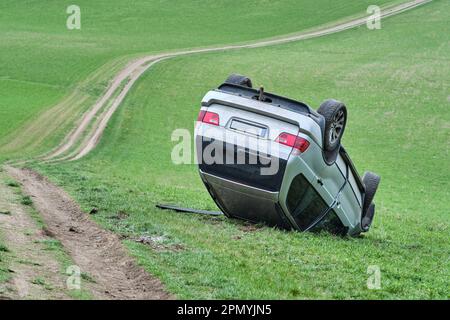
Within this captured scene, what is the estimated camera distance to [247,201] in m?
13.4

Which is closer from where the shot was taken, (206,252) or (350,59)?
(206,252)

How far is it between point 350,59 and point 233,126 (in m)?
53.2

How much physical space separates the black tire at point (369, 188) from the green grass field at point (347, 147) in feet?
2.43

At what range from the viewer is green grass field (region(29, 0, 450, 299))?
993 centimetres

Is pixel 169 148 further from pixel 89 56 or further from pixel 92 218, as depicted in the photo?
pixel 89 56

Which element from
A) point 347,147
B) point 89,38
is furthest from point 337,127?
point 89,38

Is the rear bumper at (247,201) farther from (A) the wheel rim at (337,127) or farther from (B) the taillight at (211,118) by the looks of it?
(A) the wheel rim at (337,127)

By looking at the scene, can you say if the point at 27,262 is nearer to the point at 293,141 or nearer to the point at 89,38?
the point at 293,141

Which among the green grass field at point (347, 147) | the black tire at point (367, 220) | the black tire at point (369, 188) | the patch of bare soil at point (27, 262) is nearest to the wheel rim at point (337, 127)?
the green grass field at point (347, 147)

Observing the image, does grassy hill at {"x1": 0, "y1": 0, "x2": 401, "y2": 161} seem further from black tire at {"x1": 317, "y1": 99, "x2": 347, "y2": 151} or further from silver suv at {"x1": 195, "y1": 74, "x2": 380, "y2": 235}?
black tire at {"x1": 317, "y1": 99, "x2": 347, "y2": 151}

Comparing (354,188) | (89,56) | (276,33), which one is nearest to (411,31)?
(276,33)

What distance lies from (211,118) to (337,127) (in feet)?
7.50

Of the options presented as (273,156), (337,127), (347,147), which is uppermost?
(337,127)
